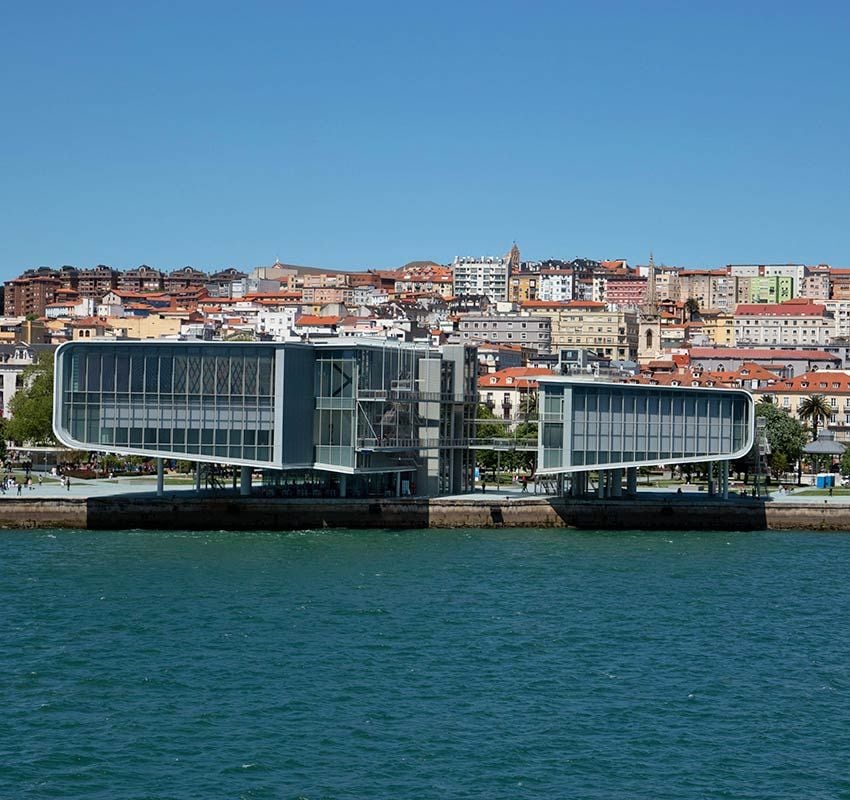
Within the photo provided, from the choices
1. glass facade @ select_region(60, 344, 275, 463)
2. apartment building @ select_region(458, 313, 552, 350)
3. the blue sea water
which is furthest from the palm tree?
apartment building @ select_region(458, 313, 552, 350)

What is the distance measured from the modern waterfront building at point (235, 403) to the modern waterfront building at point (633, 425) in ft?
18.1

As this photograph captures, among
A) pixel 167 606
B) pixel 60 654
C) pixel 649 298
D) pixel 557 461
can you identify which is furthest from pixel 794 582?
pixel 649 298

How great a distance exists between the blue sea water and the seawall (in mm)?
4771

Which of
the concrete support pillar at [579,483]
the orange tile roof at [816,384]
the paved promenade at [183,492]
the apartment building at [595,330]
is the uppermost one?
the apartment building at [595,330]

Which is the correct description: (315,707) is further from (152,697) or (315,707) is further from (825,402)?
(825,402)

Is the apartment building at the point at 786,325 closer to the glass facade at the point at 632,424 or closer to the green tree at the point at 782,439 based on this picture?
the green tree at the point at 782,439

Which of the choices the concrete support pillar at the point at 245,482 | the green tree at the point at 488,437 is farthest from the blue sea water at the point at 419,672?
the green tree at the point at 488,437

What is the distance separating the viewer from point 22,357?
407 ft

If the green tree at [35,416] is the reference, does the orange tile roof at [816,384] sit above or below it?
above

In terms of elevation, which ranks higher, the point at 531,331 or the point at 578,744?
the point at 531,331

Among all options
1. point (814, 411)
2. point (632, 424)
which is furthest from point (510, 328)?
point (632, 424)

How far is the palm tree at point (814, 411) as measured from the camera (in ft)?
341

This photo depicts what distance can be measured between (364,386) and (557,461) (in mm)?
7231

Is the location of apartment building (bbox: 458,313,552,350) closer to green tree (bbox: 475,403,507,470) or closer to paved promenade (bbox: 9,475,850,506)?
green tree (bbox: 475,403,507,470)
